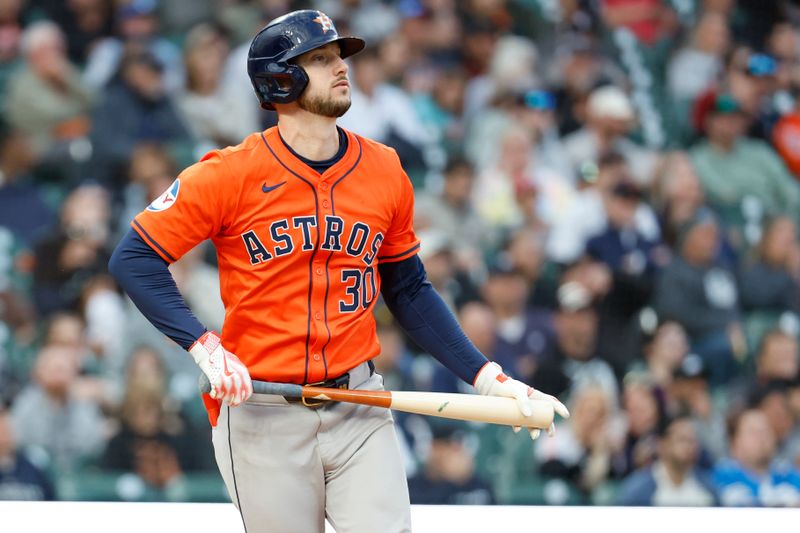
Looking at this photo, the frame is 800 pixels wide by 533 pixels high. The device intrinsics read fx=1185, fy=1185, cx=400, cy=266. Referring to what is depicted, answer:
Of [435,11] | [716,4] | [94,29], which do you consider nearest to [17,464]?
[94,29]

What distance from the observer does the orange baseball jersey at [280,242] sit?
8.54ft

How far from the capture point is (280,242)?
104 inches

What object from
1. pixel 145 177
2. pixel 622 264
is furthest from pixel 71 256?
pixel 622 264

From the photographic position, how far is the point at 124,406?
532 cm

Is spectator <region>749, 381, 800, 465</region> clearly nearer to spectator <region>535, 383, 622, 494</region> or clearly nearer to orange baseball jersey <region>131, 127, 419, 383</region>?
spectator <region>535, 383, 622, 494</region>

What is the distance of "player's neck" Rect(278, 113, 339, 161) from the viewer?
273 centimetres

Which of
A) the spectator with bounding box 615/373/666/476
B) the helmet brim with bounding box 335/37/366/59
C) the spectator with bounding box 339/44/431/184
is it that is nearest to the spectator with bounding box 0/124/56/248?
the spectator with bounding box 339/44/431/184

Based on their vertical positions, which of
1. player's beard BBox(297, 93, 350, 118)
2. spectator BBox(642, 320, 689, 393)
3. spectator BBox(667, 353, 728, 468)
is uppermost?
player's beard BBox(297, 93, 350, 118)

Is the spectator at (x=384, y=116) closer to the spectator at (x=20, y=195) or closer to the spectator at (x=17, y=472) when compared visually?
the spectator at (x=20, y=195)

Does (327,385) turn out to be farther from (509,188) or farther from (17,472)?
(509,188)

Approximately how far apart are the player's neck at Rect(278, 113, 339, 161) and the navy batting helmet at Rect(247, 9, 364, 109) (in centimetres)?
6

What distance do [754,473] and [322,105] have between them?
3.65 meters

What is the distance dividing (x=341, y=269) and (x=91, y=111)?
3.24m

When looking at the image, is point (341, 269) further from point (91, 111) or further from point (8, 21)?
point (8, 21)
